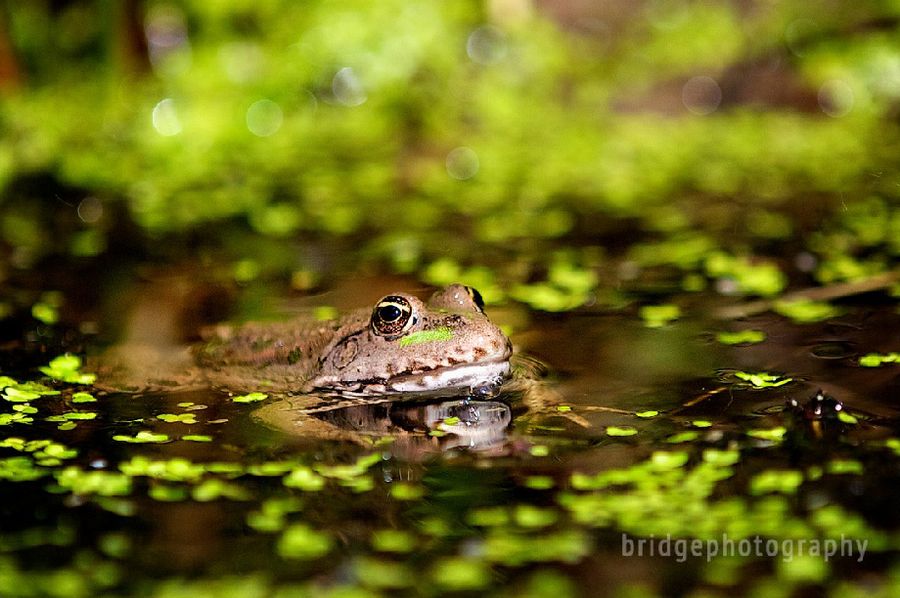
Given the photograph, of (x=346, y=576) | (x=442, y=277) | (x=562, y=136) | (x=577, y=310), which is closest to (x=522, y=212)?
(x=442, y=277)

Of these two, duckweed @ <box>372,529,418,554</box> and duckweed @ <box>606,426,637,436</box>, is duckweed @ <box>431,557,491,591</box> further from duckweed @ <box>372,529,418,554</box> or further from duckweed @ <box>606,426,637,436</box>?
duckweed @ <box>606,426,637,436</box>

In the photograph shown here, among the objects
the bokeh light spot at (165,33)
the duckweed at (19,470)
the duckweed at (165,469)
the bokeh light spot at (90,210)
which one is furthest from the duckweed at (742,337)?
the bokeh light spot at (165,33)

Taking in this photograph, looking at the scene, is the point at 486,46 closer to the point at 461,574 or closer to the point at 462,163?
the point at 462,163

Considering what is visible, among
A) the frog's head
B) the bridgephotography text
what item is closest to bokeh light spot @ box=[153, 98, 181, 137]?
the frog's head

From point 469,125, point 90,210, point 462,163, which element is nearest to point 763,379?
point 462,163

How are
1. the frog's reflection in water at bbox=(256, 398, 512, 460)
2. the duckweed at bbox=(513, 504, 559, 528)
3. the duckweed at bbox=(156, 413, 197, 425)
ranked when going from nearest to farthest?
the duckweed at bbox=(513, 504, 559, 528) < the frog's reflection in water at bbox=(256, 398, 512, 460) < the duckweed at bbox=(156, 413, 197, 425)

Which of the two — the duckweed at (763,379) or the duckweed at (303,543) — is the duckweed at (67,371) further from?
the duckweed at (763,379)
